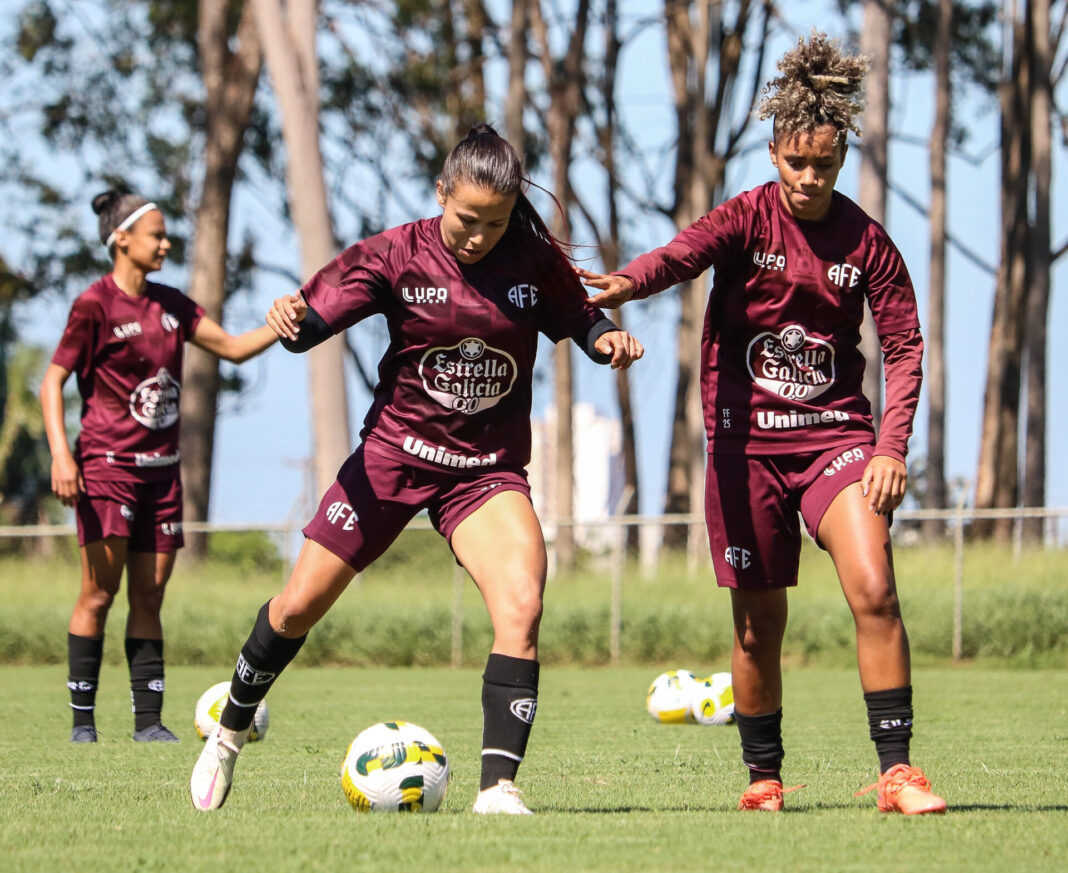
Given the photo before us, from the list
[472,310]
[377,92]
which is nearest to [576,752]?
[472,310]

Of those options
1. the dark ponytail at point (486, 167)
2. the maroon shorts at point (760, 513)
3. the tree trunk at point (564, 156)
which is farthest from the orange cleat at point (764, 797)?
the tree trunk at point (564, 156)

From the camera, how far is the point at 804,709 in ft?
32.0

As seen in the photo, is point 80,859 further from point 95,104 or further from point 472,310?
point 95,104

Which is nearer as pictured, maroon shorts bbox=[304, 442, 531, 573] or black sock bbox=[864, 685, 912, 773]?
black sock bbox=[864, 685, 912, 773]

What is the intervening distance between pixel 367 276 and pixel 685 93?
24.2 metres

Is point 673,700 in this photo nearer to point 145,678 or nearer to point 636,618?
point 145,678

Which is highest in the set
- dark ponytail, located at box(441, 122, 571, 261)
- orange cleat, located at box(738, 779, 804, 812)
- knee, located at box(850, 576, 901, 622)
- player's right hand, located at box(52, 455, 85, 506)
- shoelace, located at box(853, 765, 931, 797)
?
dark ponytail, located at box(441, 122, 571, 261)

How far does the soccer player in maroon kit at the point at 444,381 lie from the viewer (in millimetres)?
4684

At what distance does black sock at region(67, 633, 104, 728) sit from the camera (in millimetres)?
7582

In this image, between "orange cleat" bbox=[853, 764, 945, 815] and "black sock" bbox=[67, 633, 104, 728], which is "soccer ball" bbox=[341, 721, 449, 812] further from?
"black sock" bbox=[67, 633, 104, 728]

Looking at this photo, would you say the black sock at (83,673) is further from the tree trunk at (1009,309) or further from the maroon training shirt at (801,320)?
the tree trunk at (1009,309)

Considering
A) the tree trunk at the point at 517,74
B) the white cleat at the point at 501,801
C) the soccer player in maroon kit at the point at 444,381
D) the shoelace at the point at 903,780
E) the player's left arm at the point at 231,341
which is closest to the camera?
the white cleat at the point at 501,801

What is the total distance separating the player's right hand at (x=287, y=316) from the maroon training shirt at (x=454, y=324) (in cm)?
8

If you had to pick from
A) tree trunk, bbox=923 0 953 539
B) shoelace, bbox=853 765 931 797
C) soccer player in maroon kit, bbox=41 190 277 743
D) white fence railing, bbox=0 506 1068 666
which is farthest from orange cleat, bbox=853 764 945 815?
tree trunk, bbox=923 0 953 539
